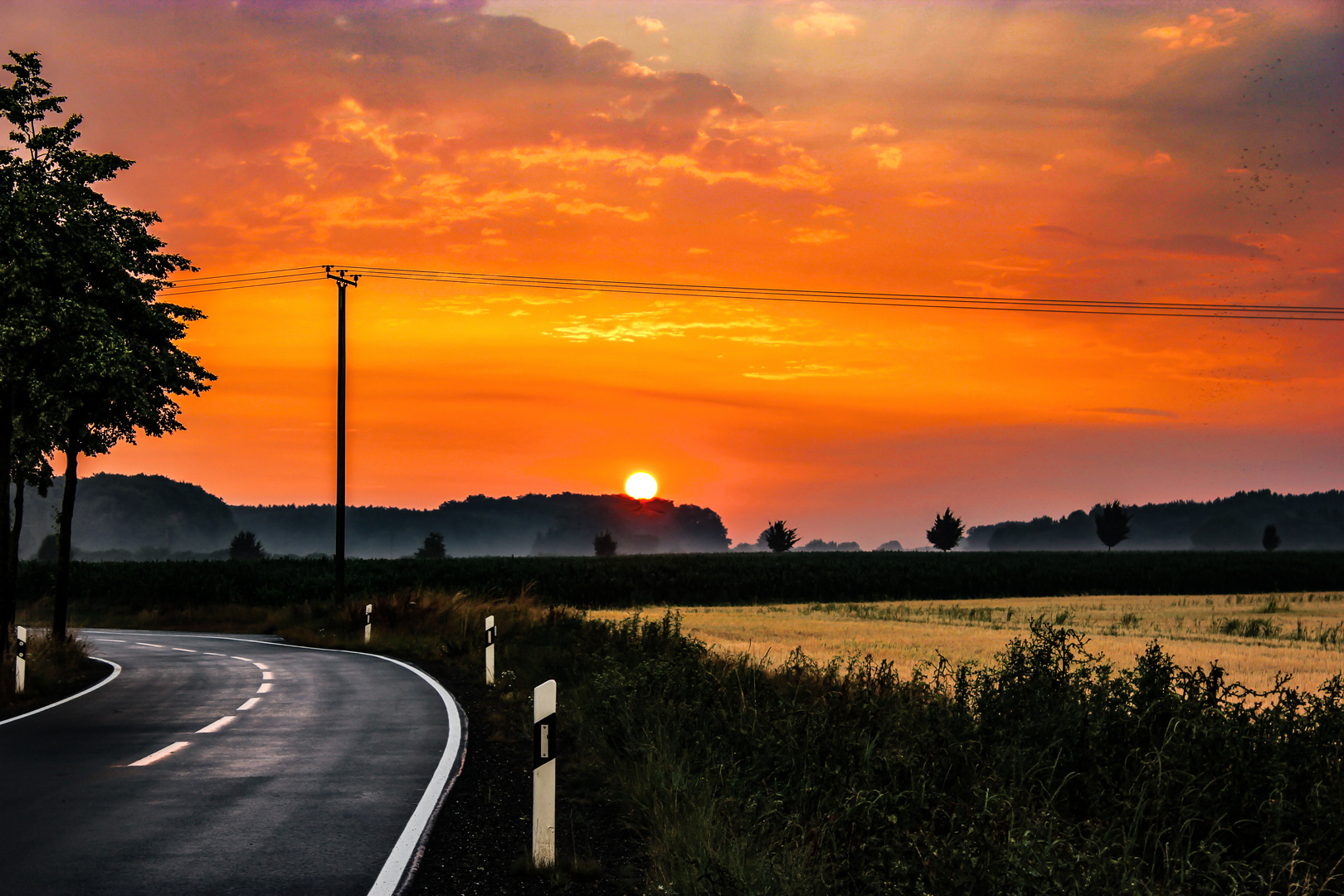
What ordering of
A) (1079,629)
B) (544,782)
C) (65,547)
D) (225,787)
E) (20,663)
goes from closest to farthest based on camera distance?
(544,782), (225,787), (20,663), (65,547), (1079,629)

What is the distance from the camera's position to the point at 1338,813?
21.8 ft

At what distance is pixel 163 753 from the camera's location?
37.6 ft

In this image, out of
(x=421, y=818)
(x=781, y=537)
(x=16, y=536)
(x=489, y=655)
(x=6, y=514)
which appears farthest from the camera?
(x=781, y=537)

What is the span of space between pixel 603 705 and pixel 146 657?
18.0 m

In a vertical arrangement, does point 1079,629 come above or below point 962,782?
below

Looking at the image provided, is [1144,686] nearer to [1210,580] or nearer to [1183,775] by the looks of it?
[1183,775]

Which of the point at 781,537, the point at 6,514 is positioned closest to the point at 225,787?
the point at 6,514

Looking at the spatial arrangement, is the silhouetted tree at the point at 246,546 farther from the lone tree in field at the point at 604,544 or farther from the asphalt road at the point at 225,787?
the asphalt road at the point at 225,787

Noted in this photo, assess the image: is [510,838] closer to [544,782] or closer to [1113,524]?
[544,782]

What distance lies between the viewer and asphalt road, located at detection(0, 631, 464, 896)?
6.80m

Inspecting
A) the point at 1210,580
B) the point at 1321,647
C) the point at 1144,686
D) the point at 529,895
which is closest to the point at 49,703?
the point at 529,895

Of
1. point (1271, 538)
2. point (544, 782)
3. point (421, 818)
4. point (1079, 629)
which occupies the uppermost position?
point (1271, 538)

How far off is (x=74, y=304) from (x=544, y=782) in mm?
15304

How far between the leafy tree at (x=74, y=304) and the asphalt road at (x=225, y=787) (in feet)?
17.8
